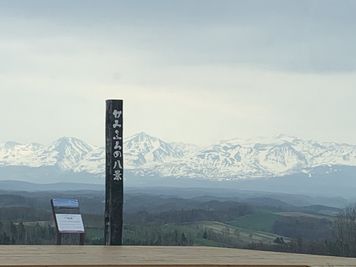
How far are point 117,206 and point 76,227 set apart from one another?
0.80m

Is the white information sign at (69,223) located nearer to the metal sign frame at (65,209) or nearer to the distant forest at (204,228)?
the metal sign frame at (65,209)

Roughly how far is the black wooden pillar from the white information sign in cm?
53

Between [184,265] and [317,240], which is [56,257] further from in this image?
[317,240]

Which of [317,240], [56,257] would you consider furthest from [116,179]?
[317,240]

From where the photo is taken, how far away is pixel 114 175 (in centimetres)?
1279

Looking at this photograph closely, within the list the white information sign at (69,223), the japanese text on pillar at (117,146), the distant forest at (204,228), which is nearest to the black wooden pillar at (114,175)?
the japanese text on pillar at (117,146)

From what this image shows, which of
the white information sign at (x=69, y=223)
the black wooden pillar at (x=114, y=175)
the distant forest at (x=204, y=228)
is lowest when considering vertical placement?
the distant forest at (x=204, y=228)

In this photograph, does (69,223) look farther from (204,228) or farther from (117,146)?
(204,228)

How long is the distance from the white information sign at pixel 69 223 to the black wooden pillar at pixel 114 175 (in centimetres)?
53

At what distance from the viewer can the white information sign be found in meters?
13.1

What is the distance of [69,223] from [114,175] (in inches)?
43.4

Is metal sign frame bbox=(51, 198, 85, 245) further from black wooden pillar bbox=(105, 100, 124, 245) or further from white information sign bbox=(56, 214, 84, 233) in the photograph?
black wooden pillar bbox=(105, 100, 124, 245)

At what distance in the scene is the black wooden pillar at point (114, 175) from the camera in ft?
41.9

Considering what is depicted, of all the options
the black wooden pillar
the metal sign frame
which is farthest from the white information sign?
the black wooden pillar
